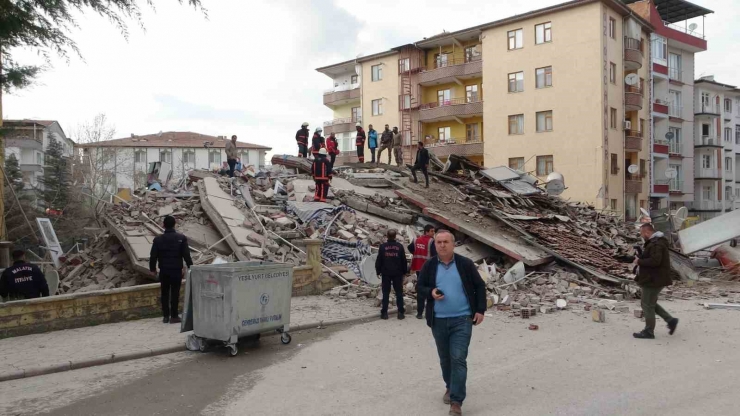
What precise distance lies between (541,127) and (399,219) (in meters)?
24.6

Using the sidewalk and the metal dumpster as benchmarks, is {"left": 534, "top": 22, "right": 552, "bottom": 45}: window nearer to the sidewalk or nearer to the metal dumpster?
the sidewalk

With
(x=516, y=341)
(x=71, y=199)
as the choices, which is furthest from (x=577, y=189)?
(x=71, y=199)

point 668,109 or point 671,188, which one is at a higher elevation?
point 668,109

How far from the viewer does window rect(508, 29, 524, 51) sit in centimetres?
3906

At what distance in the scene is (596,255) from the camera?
15.7 metres

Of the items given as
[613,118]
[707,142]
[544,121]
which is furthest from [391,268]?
[707,142]

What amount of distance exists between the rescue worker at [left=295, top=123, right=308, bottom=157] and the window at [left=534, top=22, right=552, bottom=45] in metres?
21.7

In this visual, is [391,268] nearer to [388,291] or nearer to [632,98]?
[388,291]

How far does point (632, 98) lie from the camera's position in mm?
38344

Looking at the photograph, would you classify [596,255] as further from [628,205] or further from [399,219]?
[628,205]

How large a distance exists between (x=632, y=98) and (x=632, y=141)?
9.89 ft

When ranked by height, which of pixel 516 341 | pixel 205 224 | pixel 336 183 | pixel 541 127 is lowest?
pixel 516 341

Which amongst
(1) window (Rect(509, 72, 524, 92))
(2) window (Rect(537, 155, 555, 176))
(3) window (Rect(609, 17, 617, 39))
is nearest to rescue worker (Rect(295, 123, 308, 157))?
(2) window (Rect(537, 155, 555, 176))

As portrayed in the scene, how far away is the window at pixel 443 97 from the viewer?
45691 mm
